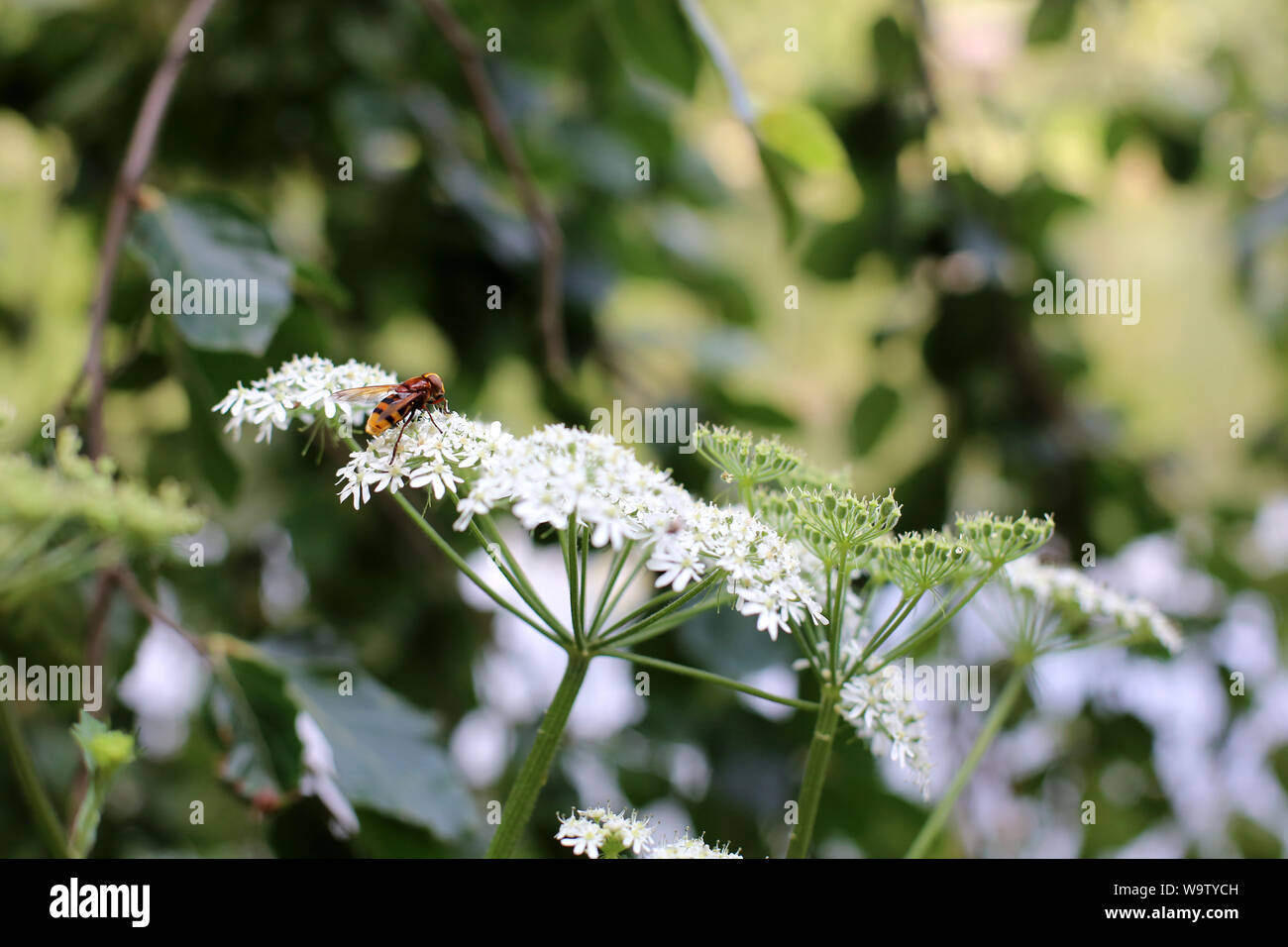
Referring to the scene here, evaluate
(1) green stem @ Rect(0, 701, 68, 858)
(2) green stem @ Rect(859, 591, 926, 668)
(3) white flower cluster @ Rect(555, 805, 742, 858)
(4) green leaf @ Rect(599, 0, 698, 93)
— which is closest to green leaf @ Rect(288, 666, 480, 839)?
(1) green stem @ Rect(0, 701, 68, 858)

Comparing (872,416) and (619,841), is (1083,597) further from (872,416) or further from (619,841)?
(872,416)

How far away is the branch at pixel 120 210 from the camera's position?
3.04ft

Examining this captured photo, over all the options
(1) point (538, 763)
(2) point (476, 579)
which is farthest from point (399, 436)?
(1) point (538, 763)

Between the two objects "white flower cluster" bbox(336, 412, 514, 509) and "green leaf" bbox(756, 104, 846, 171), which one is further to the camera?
"green leaf" bbox(756, 104, 846, 171)

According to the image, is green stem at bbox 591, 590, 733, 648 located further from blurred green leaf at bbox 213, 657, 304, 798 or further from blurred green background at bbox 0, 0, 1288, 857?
blurred green background at bbox 0, 0, 1288, 857

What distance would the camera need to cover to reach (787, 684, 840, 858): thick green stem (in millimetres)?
643

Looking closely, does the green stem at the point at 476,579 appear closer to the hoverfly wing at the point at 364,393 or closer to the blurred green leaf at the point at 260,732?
the hoverfly wing at the point at 364,393

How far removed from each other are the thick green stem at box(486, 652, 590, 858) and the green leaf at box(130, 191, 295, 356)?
1.60 feet

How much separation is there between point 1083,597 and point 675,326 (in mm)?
1460

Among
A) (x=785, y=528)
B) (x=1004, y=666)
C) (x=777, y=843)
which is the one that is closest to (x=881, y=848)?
(x=777, y=843)

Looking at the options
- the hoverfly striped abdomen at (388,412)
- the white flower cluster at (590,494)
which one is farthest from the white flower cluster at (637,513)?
the hoverfly striped abdomen at (388,412)

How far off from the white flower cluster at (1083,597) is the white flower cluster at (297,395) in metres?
0.56

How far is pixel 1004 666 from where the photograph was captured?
2.13 meters
